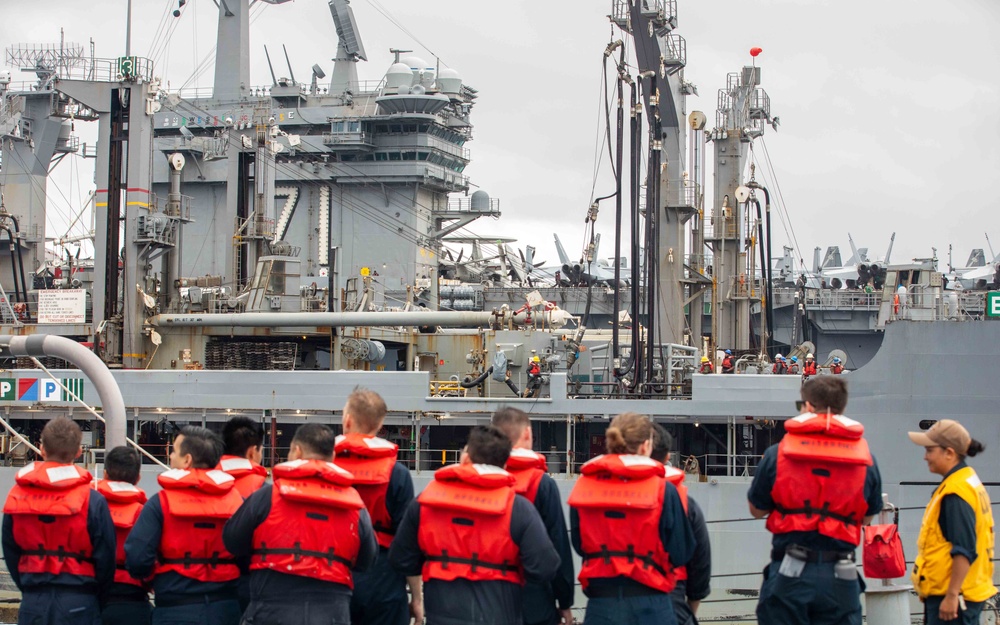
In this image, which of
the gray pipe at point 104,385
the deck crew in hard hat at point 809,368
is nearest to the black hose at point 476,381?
the deck crew in hard hat at point 809,368

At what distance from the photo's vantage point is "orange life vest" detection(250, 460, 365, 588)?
223 inches

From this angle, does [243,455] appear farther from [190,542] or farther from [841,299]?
[841,299]

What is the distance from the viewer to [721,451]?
67.3ft

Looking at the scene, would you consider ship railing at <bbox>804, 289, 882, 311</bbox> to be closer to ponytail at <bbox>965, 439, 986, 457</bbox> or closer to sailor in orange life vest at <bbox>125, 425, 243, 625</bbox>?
ponytail at <bbox>965, 439, 986, 457</bbox>

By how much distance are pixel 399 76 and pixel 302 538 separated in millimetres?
30428

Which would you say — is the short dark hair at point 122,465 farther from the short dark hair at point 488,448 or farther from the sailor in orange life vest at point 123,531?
the short dark hair at point 488,448

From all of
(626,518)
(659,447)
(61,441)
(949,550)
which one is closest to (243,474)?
(61,441)

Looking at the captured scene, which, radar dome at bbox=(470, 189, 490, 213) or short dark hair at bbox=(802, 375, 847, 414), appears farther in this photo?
radar dome at bbox=(470, 189, 490, 213)

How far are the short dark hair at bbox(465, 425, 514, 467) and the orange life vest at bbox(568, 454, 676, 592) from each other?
0.43 metres

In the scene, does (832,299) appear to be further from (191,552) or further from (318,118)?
(191,552)

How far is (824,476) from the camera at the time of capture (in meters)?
6.00

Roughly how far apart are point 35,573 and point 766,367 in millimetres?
16455

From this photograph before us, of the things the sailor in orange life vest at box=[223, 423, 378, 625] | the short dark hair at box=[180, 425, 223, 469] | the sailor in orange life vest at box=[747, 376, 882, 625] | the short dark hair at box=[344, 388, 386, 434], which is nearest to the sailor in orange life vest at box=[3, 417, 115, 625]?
the short dark hair at box=[180, 425, 223, 469]

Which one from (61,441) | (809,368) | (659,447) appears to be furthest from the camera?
(809,368)
